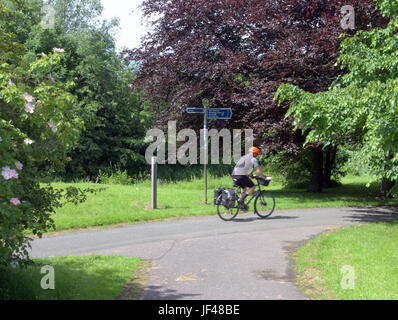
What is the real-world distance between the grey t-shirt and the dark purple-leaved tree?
417 centimetres

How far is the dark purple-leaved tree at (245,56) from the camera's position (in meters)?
16.2

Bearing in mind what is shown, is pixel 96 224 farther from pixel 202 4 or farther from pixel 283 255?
pixel 202 4

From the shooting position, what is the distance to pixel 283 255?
8.13m

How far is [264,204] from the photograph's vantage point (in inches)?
509

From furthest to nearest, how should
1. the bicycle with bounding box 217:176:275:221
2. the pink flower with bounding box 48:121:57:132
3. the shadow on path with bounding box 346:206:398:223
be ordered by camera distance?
1. the bicycle with bounding box 217:176:275:221
2. the shadow on path with bounding box 346:206:398:223
3. the pink flower with bounding box 48:121:57:132

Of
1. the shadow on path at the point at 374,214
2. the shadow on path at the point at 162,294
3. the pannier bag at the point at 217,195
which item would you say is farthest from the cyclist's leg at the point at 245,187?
the shadow on path at the point at 162,294

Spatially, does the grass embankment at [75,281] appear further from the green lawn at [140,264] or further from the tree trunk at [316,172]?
the tree trunk at [316,172]

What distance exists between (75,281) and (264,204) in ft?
25.3

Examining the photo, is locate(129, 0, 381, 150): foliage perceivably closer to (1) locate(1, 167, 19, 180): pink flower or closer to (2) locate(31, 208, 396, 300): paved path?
(2) locate(31, 208, 396, 300): paved path

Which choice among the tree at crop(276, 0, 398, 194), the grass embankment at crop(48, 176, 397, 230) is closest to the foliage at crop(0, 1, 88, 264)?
the grass embankment at crop(48, 176, 397, 230)

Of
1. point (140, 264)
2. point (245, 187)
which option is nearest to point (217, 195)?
point (245, 187)

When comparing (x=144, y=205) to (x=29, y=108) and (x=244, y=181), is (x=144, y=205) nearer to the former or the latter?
(x=244, y=181)

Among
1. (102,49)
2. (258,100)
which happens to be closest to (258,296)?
(258,100)

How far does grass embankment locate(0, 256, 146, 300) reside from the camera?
5.43m
